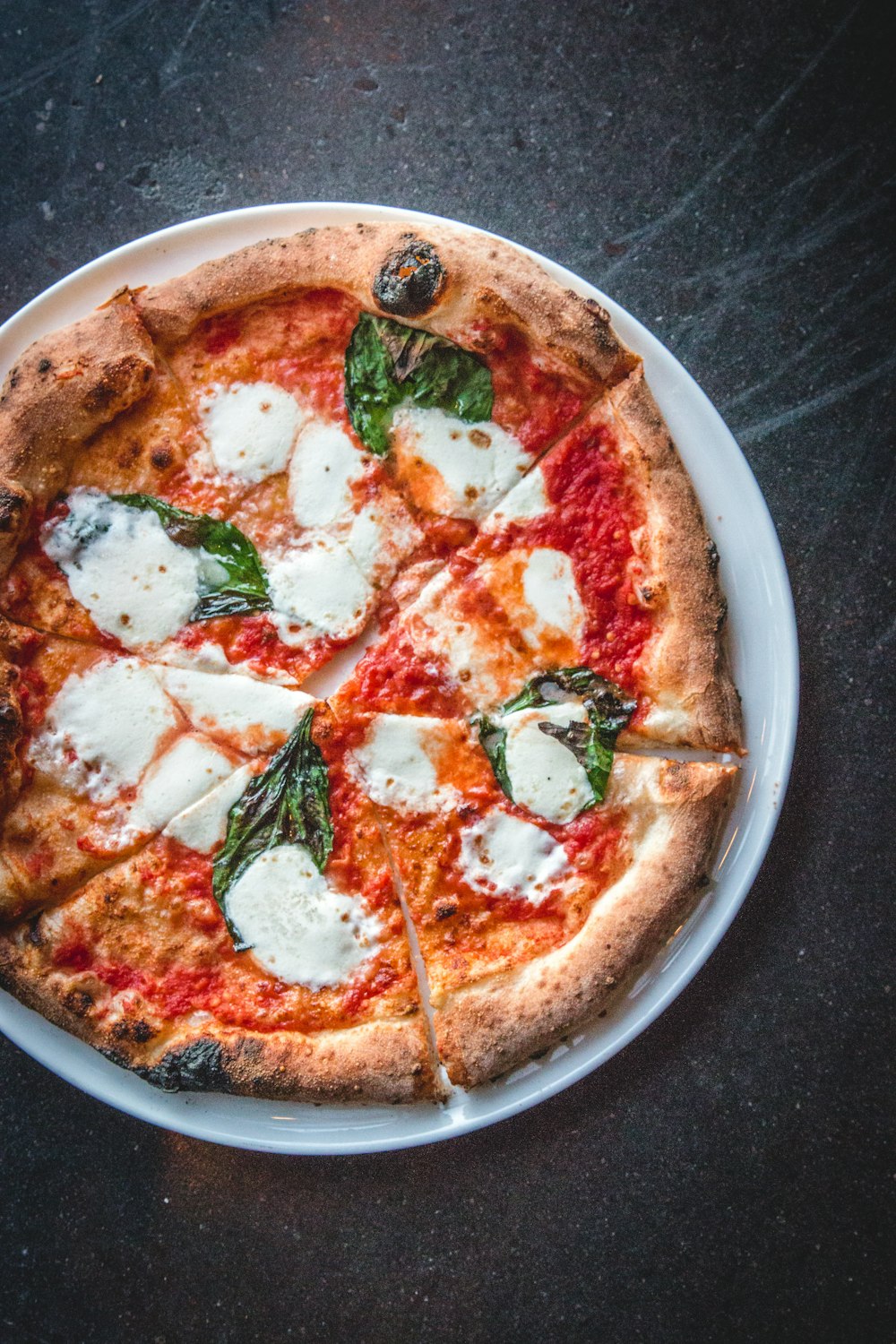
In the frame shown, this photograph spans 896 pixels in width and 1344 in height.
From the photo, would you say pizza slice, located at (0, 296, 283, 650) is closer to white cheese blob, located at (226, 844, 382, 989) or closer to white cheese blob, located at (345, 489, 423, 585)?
white cheese blob, located at (345, 489, 423, 585)

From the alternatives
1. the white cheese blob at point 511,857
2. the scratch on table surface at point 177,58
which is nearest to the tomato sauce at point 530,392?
the white cheese blob at point 511,857

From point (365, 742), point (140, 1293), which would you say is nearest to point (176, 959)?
point (365, 742)

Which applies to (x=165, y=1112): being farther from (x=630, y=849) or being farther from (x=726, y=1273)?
(x=726, y=1273)

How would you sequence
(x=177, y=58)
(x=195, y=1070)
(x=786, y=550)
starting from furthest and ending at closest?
(x=177, y=58) → (x=786, y=550) → (x=195, y=1070)

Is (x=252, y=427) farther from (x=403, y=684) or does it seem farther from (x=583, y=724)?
(x=583, y=724)

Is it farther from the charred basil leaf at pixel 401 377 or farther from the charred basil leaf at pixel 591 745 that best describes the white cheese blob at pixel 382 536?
the charred basil leaf at pixel 591 745

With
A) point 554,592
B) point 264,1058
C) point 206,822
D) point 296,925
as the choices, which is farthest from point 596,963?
point 206,822
